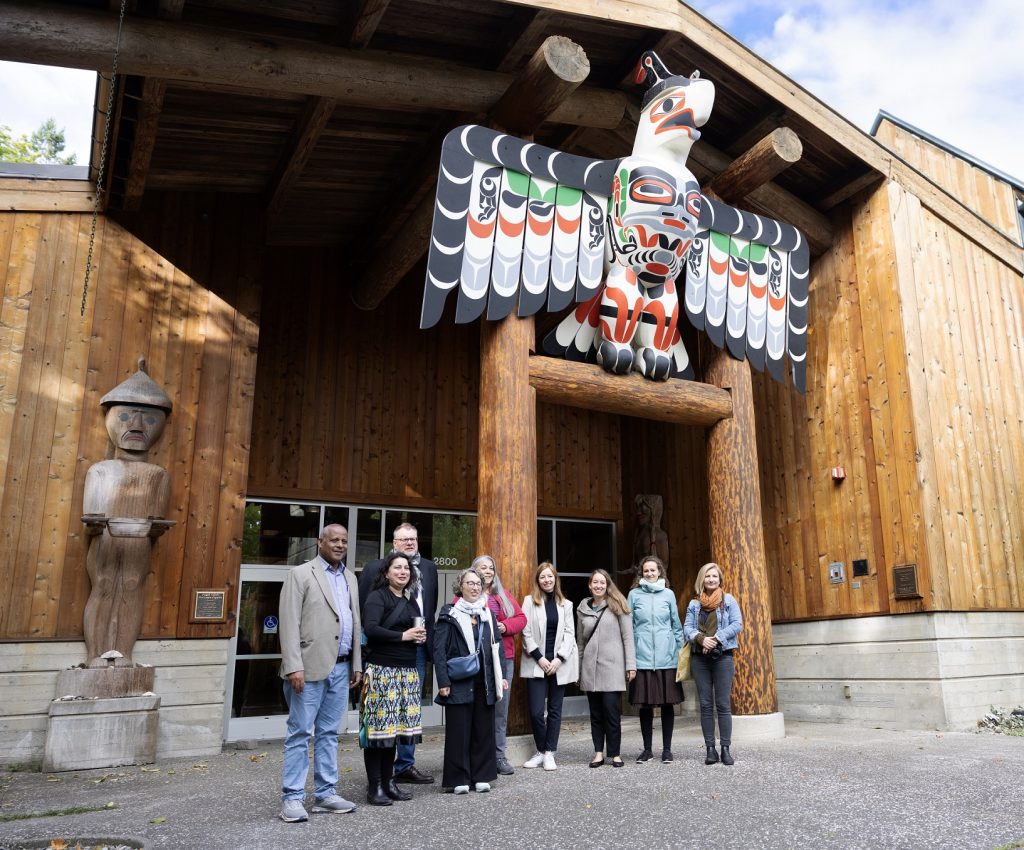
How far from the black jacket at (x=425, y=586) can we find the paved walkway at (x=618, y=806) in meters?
0.94

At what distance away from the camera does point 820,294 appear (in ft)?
32.6

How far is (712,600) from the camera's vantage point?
605 cm

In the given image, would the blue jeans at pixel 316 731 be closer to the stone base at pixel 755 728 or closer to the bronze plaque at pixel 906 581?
the stone base at pixel 755 728

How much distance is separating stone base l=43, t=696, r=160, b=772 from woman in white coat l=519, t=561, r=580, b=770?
10.9 feet

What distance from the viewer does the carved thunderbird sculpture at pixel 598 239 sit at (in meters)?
6.95

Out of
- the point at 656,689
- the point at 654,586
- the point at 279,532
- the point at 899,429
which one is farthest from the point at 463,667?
the point at 899,429

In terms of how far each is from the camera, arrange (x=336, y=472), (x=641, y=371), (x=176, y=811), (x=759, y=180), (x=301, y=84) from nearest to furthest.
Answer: (x=176, y=811) → (x=301, y=84) → (x=641, y=371) → (x=759, y=180) → (x=336, y=472)

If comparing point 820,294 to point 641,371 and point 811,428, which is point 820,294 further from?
point 641,371

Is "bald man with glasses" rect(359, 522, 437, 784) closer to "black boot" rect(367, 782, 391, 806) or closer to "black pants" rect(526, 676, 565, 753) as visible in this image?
"black boot" rect(367, 782, 391, 806)

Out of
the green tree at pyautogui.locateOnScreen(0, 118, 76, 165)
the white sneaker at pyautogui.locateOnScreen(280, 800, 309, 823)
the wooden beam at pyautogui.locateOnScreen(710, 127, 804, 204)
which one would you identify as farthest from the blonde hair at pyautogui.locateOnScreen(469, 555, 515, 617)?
the green tree at pyautogui.locateOnScreen(0, 118, 76, 165)

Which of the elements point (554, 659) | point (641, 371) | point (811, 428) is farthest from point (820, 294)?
point (554, 659)

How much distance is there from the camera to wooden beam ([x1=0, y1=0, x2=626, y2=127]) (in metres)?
6.35

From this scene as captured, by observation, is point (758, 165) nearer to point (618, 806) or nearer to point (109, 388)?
point (618, 806)

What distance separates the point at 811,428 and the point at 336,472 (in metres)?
5.57
